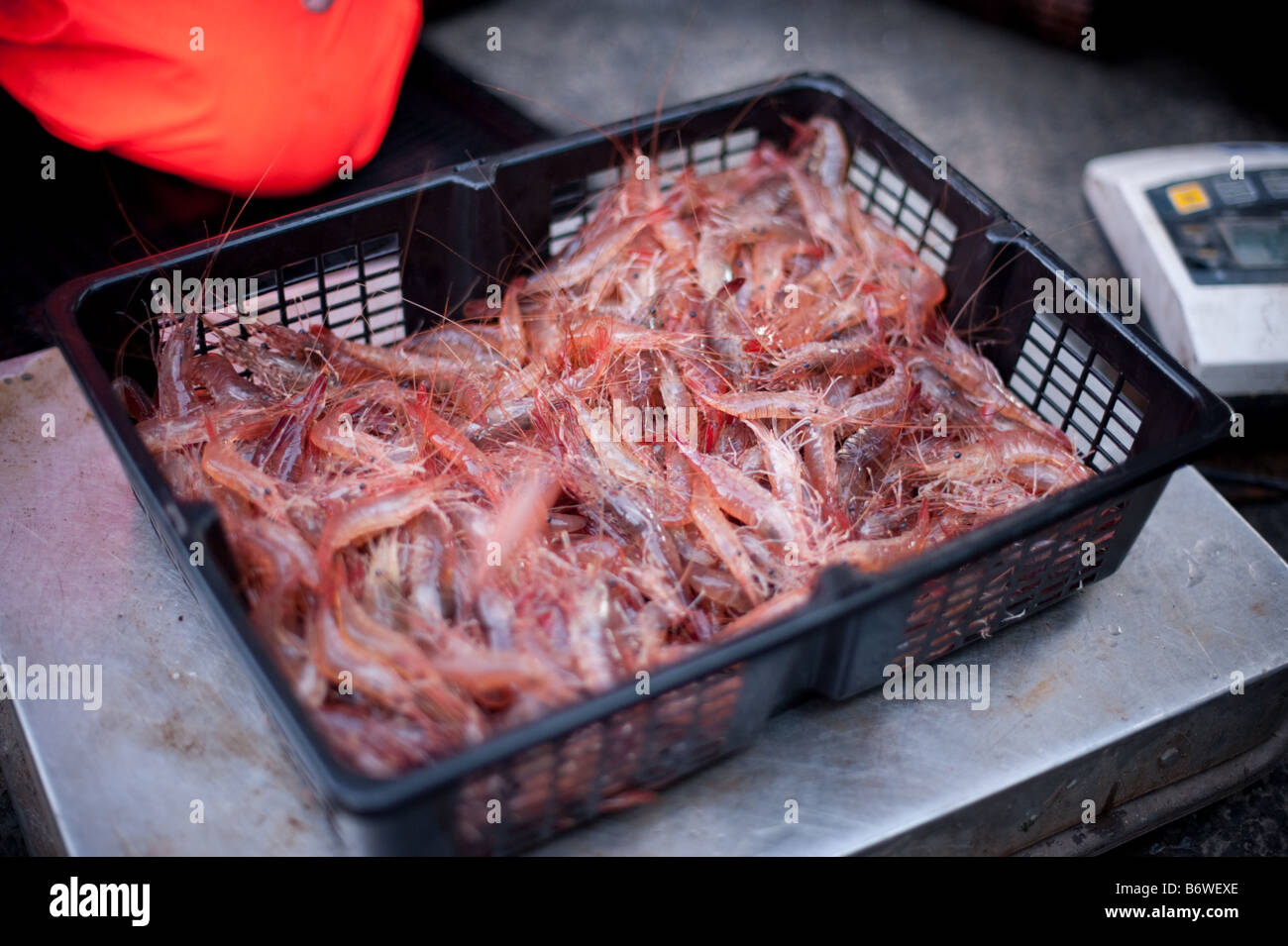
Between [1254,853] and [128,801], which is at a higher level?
[128,801]

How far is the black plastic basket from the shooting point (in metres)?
1.30

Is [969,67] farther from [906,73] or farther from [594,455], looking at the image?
[594,455]

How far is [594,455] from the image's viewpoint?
1838mm

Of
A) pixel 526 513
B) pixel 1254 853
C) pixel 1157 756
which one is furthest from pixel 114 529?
pixel 1254 853

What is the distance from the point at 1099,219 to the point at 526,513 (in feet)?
6.90

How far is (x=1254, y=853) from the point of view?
6.66 feet

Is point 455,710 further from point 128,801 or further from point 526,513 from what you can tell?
point 128,801

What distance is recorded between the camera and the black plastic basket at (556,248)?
51.3 inches

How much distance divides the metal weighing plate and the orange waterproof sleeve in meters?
0.55

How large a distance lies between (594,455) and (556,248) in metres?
0.68

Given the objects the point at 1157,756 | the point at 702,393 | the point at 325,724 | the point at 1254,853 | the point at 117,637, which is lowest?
the point at 1254,853

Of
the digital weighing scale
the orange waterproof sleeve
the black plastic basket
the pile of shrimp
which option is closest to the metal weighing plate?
the black plastic basket

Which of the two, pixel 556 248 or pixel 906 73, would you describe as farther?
pixel 906 73

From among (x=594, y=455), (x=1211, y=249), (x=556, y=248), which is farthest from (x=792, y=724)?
(x=1211, y=249)
